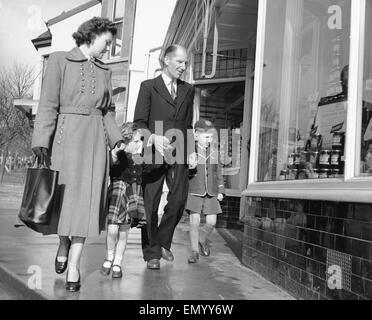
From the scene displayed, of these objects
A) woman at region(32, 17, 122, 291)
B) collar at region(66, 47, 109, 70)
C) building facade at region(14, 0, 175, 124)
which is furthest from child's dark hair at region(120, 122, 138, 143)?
building facade at region(14, 0, 175, 124)

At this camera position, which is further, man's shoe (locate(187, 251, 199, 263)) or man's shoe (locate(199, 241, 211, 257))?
man's shoe (locate(199, 241, 211, 257))

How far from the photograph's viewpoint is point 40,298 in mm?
3205

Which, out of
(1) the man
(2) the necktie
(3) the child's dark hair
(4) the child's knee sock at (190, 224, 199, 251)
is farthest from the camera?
(4) the child's knee sock at (190, 224, 199, 251)

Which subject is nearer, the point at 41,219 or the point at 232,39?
the point at 41,219

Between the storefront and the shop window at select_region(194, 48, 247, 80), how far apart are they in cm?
247

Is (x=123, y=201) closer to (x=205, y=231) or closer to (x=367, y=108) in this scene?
(x=205, y=231)

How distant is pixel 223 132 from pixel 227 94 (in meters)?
0.82

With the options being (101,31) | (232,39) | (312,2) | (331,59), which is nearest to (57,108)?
(101,31)

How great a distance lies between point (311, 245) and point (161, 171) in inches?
65.7

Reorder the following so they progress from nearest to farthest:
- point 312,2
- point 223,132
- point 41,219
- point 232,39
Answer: point 41,219 → point 312,2 → point 232,39 → point 223,132

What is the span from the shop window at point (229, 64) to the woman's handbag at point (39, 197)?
6.06 metres

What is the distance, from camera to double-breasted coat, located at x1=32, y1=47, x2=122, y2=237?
3.31 m

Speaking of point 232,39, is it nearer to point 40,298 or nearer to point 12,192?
point 40,298

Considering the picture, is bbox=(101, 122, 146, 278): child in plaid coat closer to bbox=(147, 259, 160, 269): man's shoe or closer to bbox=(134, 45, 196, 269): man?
bbox=(134, 45, 196, 269): man
